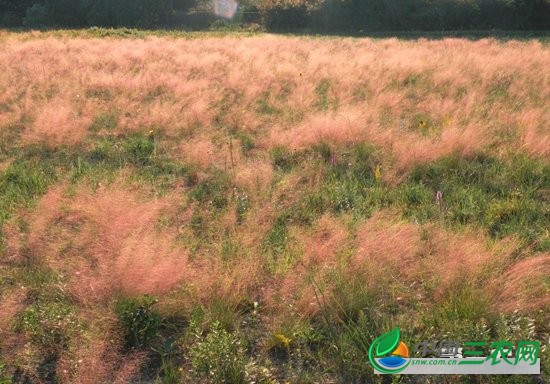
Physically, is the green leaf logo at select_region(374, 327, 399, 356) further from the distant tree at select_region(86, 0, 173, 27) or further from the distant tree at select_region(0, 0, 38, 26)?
the distant tree at select_region(0, 0, 38, 26)

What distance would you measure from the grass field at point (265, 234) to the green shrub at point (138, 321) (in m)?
0.01

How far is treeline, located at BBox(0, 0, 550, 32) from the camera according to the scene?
30906 mm

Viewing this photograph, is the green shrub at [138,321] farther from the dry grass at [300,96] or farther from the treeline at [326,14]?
the treeline at [326,14]

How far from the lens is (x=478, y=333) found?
8.55 ft

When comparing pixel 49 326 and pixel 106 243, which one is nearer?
pixel 49 326

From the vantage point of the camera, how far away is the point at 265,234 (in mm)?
3961

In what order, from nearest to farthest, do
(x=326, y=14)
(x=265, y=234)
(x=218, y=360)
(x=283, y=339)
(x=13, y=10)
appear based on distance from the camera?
1. (x=218, y=360)
2. (x=283, y=339)
3. (x=265, y=234)
4. (x=326, y=14)
5. (x=13, y=10)

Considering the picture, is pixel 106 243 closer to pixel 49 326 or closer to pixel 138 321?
pixel 49 326

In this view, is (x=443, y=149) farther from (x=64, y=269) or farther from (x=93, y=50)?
(x=93, y=50)

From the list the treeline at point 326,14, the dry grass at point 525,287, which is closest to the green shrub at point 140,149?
the dry grass at point 525,287

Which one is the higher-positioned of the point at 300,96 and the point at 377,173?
the point at 300,96

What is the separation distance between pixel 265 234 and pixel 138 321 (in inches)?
58.3

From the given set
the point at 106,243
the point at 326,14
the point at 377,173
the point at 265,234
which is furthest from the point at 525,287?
the point at 326,14

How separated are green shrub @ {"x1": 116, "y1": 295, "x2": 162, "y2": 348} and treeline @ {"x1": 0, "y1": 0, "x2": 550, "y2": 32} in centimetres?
3510
